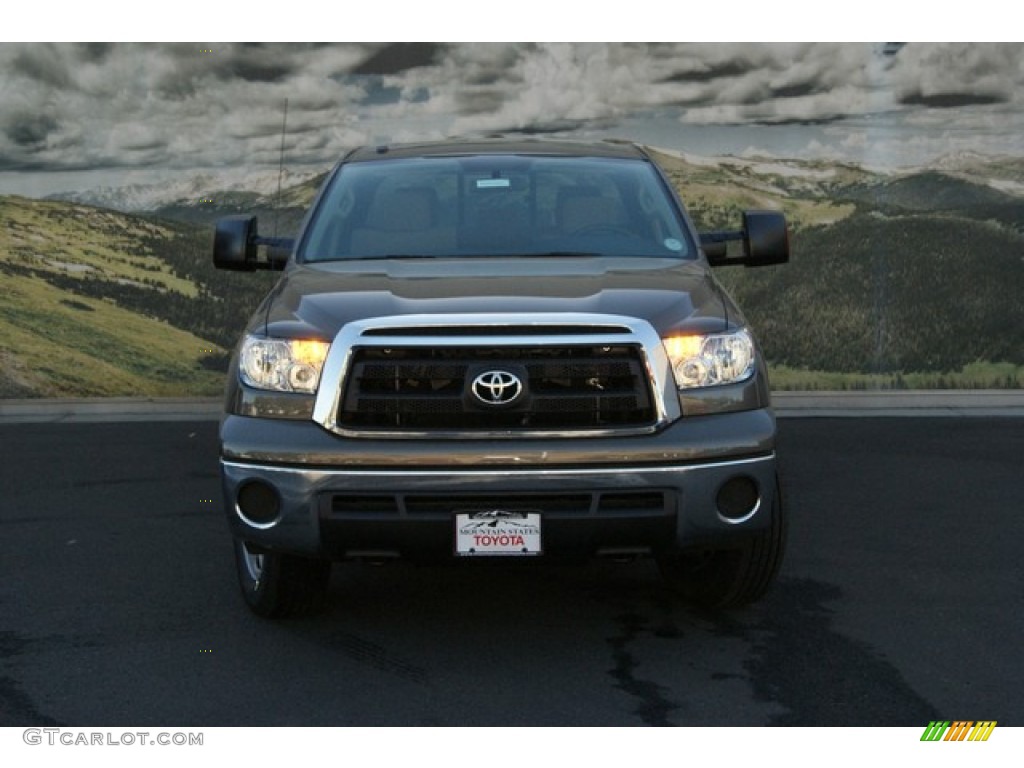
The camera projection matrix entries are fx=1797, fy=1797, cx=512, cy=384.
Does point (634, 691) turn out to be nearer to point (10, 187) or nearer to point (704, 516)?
point (704, 516)

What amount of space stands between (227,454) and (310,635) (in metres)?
0.79

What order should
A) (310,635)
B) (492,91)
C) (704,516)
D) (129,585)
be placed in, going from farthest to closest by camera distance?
(492,91) < (129,585) < (310,635) < (704,516)

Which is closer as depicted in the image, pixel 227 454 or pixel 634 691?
pixel 634 691

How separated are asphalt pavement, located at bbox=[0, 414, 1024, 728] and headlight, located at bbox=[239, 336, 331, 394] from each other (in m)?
0.96

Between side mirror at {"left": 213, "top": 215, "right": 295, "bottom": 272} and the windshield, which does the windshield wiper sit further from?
side mirror at {"left": 213, "top": 215, "right": 295, "bottom": 272}

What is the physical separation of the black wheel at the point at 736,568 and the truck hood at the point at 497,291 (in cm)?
78

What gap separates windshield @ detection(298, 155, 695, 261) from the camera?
7.51m

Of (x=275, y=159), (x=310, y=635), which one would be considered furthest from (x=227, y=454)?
(x=275, y=159)

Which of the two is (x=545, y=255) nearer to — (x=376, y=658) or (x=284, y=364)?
(x=284, y=364)

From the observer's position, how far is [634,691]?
19.0 feet

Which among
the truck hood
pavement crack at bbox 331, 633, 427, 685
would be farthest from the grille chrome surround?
pavement crack at bbox 331, 633, 427, 685

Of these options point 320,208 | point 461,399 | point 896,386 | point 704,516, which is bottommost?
point 896,386

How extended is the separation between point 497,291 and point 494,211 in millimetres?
1315

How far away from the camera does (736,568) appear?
677cm
